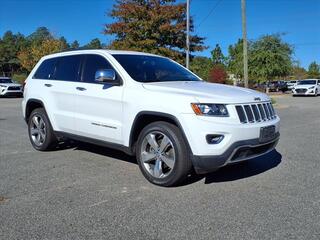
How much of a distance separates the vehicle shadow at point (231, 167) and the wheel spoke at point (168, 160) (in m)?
0.35

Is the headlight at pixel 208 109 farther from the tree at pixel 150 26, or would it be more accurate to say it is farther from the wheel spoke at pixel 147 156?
the tree at pixel 150 26

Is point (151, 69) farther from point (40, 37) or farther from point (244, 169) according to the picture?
point (40, 37)

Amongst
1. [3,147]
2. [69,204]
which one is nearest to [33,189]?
[69,204]

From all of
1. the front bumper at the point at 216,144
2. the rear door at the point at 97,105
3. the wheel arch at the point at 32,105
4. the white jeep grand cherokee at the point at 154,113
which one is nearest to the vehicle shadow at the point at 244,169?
the white jeep grand cherokee at the point at 154,113

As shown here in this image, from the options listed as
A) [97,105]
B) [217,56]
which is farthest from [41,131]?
[217,56]

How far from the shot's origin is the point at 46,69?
7.52 m

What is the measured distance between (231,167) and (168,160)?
1.49 metres

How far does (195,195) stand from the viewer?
491 centimetres

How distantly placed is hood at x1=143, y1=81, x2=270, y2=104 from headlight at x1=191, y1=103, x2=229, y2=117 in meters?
0.06

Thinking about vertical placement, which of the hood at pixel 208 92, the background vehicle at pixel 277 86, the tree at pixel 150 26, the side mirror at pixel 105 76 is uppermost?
the tree at pixel 150 26

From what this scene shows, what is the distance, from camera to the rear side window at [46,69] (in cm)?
736

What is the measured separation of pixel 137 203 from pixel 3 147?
4536 mm

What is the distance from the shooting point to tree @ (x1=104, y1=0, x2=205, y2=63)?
30.8 m

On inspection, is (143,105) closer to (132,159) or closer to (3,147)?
(132,159)
